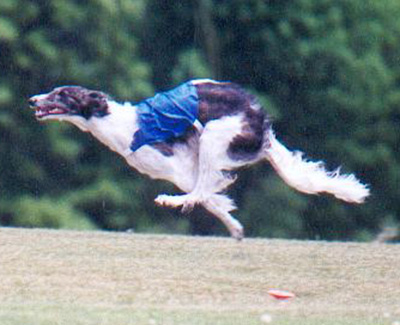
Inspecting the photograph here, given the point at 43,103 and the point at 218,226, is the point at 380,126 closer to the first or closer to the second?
the point at 218,226

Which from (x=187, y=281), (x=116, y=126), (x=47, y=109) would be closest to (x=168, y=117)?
(x=116, y=126)

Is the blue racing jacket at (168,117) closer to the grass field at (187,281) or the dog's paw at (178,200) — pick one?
the dog's paw at (178,200)

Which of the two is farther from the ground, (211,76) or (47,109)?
(47,109)

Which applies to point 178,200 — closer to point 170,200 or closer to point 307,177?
point 170,200

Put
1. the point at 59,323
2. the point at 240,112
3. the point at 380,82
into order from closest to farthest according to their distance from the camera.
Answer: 1. the point at 59,323
2. the point at 240,112
3. the point at 380,82

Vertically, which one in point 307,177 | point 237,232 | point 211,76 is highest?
point 307,177

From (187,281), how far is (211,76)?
1271 cm

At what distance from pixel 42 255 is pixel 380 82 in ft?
41.9

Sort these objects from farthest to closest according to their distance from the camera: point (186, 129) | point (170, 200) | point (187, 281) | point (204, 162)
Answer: point (186, 129), point (204, 162), point (170, 200), point (187, 281)

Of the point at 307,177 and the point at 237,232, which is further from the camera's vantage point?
the point at 237,232

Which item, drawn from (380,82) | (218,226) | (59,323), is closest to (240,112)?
(59,323)

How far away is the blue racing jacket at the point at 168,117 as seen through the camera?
43.4ft

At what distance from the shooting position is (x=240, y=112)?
1325 cm

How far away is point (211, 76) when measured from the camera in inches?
979
